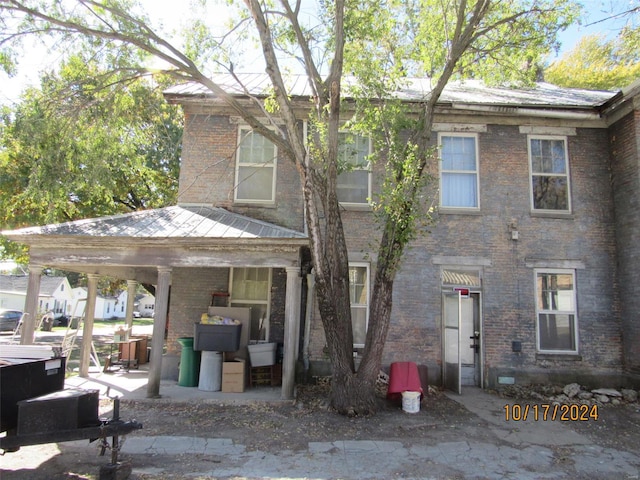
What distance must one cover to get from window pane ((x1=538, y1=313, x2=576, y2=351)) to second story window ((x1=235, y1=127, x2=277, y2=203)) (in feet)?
23.1

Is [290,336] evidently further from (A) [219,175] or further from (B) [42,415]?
(A) [219,175]

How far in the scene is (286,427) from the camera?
6.81m

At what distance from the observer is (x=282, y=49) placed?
8977 mm

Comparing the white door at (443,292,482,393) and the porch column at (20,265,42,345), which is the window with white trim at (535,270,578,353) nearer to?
the white door at (443,292,482,393)

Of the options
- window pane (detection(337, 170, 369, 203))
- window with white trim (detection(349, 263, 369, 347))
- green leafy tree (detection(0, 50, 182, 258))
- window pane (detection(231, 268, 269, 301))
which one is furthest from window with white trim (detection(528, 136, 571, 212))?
green leafy tree (detection(0, 50, 182, 258))

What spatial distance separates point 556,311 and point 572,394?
189 cm

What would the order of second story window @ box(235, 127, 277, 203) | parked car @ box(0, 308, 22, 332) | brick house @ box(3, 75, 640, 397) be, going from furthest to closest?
1. parked car @ box(0, 308, 22, 332)
2. second story window @ box(235, 127, 277, 203)
3. brick house @ box(3, 75, 640, 397)

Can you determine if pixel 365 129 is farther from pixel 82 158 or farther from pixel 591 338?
pixel 591 338

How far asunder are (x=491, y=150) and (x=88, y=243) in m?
9.16

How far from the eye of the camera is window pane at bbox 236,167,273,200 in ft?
34.8

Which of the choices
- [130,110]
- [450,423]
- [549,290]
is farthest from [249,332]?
[549,290]

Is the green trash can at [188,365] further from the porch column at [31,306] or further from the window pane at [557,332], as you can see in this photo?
the window pane at [557,332]
